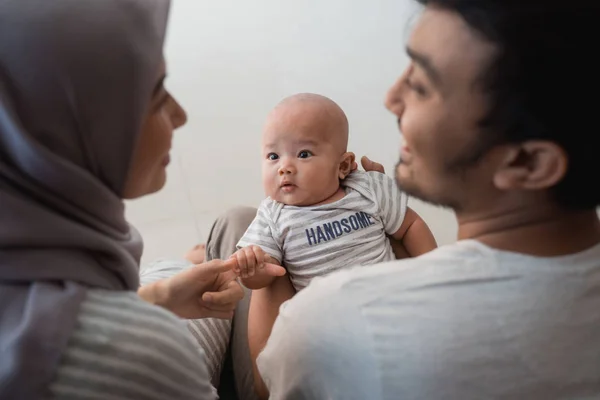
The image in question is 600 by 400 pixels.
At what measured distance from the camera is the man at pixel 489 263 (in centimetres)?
55

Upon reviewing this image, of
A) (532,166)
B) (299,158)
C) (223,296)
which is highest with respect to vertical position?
(532,166)

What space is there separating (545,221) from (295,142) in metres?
0.62

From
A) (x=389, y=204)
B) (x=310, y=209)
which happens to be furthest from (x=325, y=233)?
(x=389, y=204)

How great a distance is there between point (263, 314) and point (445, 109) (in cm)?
61

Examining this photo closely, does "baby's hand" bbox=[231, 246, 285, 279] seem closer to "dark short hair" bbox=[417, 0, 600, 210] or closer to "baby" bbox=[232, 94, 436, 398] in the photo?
"baby" bbox=[232, 94, 436, 398]

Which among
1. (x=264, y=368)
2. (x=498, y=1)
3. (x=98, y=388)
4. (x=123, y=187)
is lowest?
(x=264, y=368)

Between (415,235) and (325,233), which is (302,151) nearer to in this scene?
(325,233)

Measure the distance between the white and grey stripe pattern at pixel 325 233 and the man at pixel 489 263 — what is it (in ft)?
1.63

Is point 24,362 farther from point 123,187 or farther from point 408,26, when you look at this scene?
point 408,26

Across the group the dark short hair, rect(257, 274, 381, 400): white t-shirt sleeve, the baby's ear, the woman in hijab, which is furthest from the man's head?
the baby's ear

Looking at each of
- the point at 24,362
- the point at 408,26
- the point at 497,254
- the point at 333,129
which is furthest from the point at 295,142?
the point at 24,362

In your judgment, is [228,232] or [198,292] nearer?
[198,292]

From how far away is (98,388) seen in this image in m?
0.53

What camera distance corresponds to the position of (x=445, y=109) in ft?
1.98
